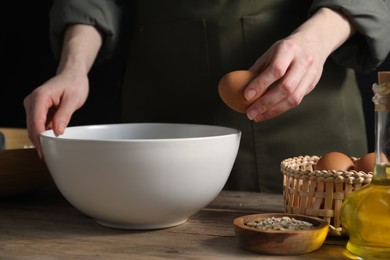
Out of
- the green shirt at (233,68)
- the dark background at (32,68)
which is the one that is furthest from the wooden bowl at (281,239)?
the dark background at (32,68)

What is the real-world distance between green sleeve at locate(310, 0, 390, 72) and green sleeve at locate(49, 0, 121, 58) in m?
0.55

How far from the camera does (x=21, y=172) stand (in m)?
1.23

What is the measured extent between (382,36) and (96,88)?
1.29 meters

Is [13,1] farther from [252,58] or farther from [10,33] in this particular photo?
[252,58]

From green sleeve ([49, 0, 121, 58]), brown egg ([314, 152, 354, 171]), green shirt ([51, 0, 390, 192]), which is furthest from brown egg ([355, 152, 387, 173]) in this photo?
green sleeve ([49, 0, 121, 58])

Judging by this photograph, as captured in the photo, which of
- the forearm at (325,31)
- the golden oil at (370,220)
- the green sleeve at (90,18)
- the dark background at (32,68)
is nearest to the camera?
the golden oil at (370,220)

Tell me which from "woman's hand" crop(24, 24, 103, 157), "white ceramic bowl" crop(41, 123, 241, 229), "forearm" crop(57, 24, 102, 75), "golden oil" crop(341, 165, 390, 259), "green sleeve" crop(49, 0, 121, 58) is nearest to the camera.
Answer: "golden oil" crop(341, 165, 390, 259)

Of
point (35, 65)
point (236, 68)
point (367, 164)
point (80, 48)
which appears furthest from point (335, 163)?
point (35, 65)

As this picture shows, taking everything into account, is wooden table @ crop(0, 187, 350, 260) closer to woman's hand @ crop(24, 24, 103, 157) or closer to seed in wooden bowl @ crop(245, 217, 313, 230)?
seed in wooden bowl @ crop(245, 217, 313, 230)

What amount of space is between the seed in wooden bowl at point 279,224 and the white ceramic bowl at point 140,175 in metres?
0.12

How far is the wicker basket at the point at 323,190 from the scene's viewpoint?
3.07 ft

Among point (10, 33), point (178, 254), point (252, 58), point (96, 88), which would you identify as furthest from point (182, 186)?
point (10, 33)

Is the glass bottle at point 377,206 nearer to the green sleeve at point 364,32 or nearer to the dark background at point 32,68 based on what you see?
the green sleeve at point 364,32

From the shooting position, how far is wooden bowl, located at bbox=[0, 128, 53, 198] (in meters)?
1.21
